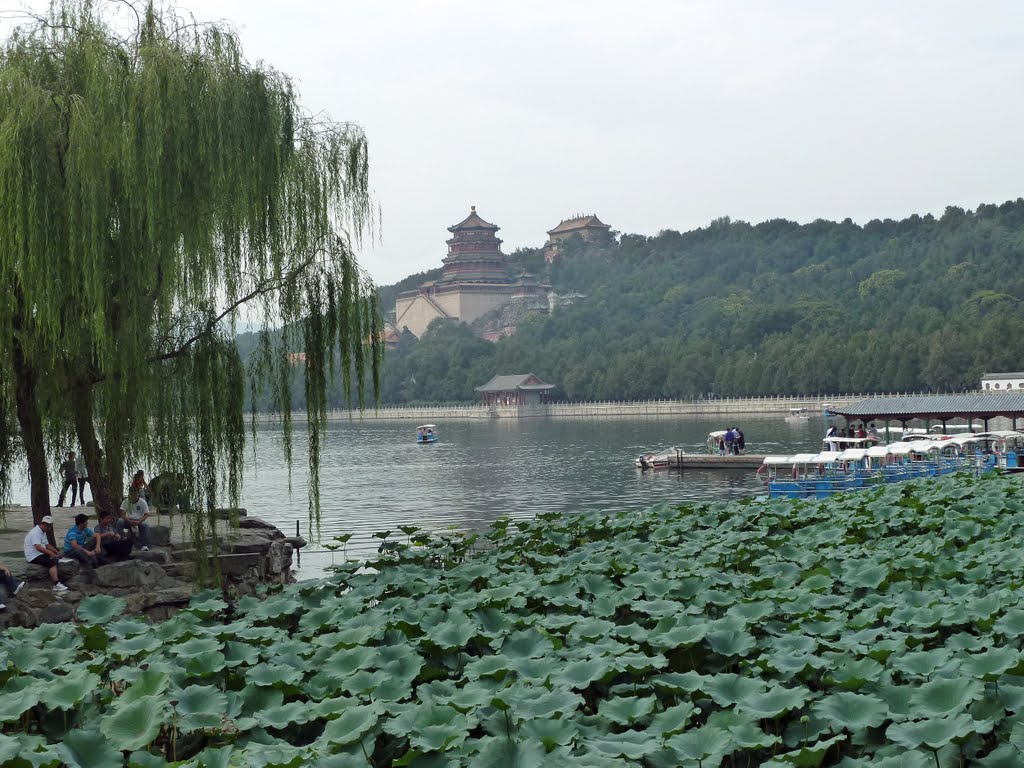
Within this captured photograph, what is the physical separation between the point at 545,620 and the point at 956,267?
9341cm

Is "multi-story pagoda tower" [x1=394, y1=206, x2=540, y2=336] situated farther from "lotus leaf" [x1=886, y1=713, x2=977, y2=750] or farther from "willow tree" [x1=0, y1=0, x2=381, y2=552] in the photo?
"lotus leaf" [x1=886, y1=713, x2=977, y2=750]

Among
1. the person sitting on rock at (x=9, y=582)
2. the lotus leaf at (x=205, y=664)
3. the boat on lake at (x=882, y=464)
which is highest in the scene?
the lotus leaf at (x=205, y=664)

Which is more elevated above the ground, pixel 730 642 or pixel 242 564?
pixel 730 642

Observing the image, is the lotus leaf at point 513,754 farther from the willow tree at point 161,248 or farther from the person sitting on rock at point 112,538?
the person sitting on rock at point 112,538

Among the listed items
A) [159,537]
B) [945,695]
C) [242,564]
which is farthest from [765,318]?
[945,695]

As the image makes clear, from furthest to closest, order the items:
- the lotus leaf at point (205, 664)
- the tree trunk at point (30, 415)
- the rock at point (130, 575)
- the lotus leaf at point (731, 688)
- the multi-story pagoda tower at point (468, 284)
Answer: the multi-story pagoda tower at point (468, 284) < the rock at point (130, 575) < the tree trunk at point (30, 415) < the lotus leaf at point (205, 664) < the lotus leaf at point (731, 688)

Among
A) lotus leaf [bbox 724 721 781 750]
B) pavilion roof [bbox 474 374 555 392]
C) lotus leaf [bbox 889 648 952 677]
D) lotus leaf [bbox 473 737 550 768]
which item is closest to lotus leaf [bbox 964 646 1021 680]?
lotus leaf [bbox 889 648 952 677]

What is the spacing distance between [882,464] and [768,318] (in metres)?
65.0

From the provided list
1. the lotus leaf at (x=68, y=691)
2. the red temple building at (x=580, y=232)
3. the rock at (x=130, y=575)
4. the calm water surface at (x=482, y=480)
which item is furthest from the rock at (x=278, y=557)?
the red temple building at (x=580, y=232)

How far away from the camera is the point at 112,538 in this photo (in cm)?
1002

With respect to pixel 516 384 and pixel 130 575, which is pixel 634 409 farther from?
pixel 130 575

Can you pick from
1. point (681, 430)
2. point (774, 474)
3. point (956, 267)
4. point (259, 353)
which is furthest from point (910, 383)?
point (259, 353)

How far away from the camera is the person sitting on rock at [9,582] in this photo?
8.72 meters

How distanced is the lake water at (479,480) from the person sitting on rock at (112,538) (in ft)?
6.76
